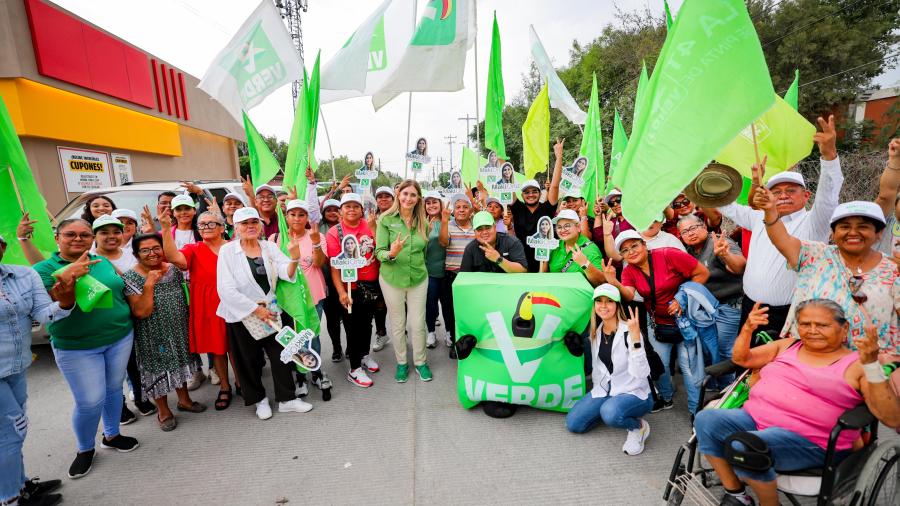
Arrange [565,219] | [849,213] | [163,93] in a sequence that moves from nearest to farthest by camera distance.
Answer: [849,213] < [565,219] < [163,93]

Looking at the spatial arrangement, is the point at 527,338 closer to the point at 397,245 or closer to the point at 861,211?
the point at 397,245

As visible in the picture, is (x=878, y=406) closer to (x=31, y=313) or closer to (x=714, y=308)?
(x=714, y=308)

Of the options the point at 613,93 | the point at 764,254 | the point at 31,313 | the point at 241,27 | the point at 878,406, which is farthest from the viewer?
the point at 613,93

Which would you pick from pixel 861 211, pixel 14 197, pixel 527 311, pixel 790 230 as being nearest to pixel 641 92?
pixel 790 230

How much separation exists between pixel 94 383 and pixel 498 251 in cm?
334

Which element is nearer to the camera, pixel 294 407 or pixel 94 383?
pixel 94 383

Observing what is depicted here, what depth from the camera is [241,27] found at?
458 centimetres

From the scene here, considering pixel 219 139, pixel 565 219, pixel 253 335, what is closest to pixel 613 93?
pixel 219 139

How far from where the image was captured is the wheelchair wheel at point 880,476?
185cm

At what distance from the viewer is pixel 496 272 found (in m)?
4.03

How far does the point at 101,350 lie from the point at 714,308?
451cm

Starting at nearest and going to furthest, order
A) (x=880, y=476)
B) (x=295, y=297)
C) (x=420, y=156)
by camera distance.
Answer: (x=880, y=476), (x=295, y=297), (x=420, y=156)

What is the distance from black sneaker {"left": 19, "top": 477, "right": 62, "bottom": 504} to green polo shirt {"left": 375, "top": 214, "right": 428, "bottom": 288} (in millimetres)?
2805

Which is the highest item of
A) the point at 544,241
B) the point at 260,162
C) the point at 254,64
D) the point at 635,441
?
the point at 254,64
